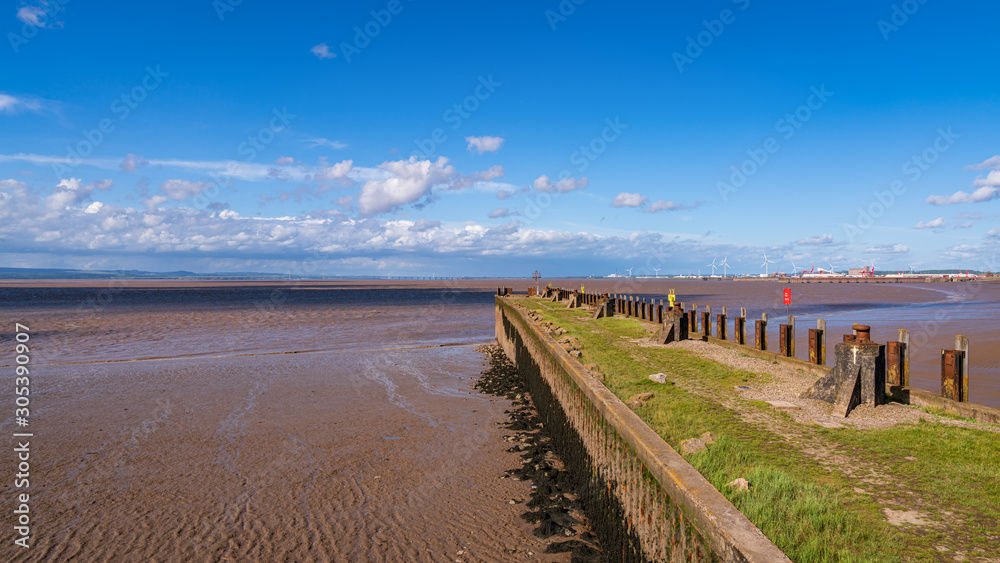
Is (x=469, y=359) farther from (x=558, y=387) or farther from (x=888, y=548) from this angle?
(x=888, y=548)

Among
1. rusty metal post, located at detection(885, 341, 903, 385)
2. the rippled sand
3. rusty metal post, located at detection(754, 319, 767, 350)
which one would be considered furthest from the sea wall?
rusty metal post, located at detection(754, 319, 767, 350)

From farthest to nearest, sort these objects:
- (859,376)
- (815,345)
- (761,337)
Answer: (761,337) < (815,345) < (859,376)

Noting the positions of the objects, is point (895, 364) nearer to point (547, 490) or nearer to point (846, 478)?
point (846, 478)

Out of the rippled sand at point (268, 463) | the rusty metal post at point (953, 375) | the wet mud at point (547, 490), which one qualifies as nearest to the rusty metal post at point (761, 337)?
the rusty metal post at point (953, 375)

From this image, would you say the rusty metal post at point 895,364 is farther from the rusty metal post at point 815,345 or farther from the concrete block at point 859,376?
the rusty metal post at point 815,345

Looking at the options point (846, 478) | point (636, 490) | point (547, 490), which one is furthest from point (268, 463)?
point (846, 478)

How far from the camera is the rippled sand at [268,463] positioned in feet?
22.4

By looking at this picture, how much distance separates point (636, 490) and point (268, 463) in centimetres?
659

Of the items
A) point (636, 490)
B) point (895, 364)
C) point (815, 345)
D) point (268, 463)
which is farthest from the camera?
point (815, 345)

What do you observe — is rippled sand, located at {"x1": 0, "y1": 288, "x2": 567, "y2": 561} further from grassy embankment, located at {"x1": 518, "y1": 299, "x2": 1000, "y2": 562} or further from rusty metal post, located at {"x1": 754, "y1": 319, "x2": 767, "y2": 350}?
rusty metal post, located at {"x1": 754, "y1": 319, "x2": 767, "y2": 350}

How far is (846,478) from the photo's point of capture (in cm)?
525

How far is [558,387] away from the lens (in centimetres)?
1123

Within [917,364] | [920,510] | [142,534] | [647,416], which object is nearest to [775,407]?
[647,416]

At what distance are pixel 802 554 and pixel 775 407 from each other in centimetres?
451
